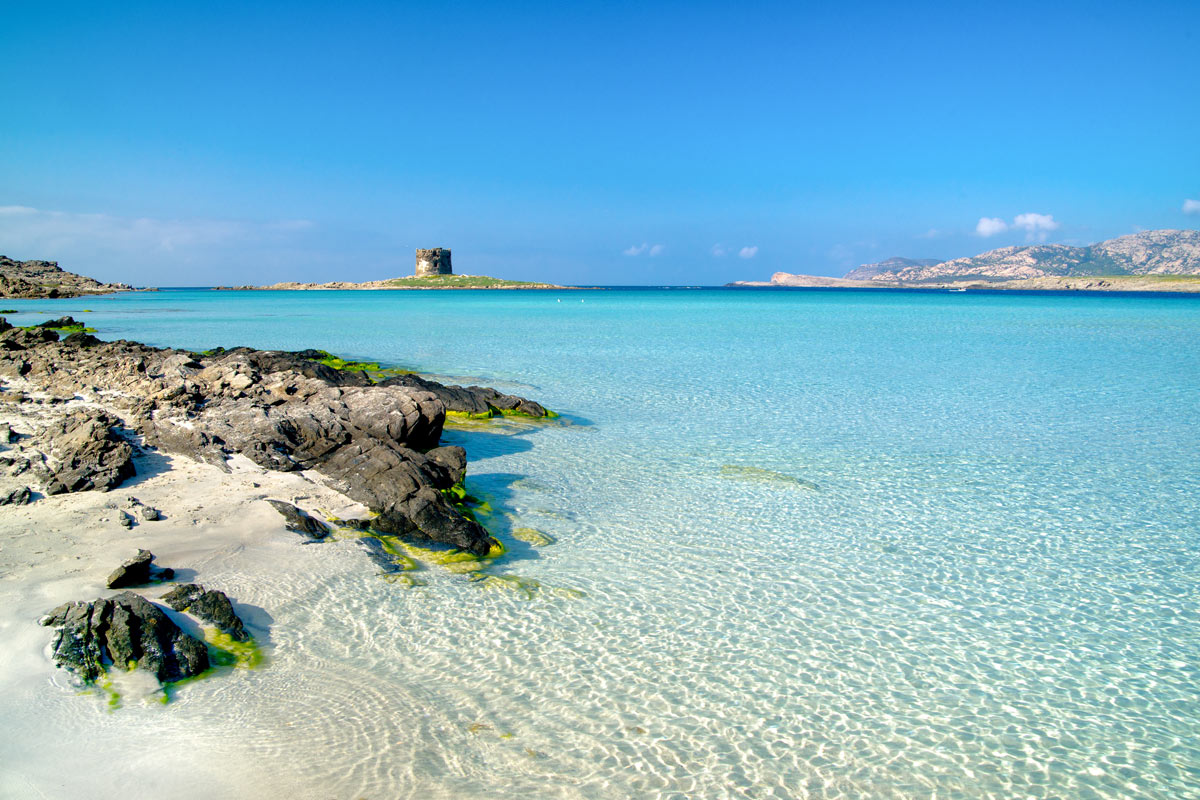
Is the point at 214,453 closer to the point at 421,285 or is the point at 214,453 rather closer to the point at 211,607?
the point at 211,607

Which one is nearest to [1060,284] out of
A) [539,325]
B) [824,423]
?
[539,325]

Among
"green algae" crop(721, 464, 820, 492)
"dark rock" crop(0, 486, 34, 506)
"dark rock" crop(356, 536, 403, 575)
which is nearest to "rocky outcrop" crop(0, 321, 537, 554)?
"dark rock" crop(0, 486, 34, 506)

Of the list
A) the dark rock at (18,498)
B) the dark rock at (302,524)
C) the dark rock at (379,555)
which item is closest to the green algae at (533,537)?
the dark rock at (379,555)

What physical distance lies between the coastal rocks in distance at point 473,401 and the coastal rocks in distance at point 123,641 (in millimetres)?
9000

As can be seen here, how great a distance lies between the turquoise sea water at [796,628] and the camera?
4.25 metres

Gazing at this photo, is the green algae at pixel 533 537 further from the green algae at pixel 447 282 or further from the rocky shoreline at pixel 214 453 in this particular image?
the green algae at pixel 447 282

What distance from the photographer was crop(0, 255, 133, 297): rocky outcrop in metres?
71.6

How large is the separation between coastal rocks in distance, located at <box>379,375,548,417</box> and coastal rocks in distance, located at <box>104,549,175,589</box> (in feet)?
26.6

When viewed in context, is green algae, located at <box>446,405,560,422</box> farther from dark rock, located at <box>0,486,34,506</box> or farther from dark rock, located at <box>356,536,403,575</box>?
dark rock, located at <box>0,486,34,506</box>

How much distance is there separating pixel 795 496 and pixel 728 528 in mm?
1595

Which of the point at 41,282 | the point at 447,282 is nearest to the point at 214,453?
the point at 41,282

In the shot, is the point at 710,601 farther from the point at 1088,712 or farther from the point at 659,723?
the point at 1088,712

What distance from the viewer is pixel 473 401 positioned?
563 inches

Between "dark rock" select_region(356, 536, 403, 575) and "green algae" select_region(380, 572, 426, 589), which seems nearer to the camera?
"green algae" select_region(380, 572, 426, 589)
